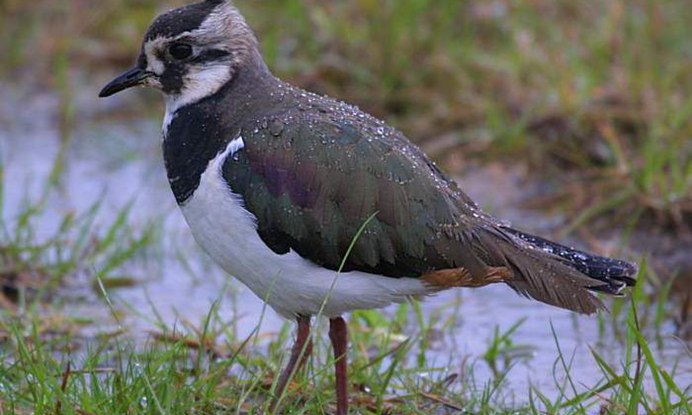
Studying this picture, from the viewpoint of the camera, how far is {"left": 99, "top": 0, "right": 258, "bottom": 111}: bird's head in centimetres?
523

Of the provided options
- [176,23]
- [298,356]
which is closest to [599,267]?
[298,356]

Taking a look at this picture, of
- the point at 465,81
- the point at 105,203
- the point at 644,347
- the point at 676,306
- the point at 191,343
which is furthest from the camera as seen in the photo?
the point at 465,81

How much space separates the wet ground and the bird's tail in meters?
0.11

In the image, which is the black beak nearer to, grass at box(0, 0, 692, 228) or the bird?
the bird

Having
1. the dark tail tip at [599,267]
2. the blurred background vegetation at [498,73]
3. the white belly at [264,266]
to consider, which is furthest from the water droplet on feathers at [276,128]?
the blurred background vegetation at [498,73]

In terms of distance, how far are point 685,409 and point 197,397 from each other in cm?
158

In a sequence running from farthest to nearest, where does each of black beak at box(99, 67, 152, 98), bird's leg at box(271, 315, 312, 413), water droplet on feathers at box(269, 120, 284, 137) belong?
1. black beak at box(99, 67, 152, 98)
2. water droplet on feathers at box(269, 120, 284, 137)
3. bird's leg at box(271, 315, 312, 413)

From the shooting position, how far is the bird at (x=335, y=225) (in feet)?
15.8

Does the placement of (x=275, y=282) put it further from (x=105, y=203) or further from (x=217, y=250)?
(x=105, y=203)

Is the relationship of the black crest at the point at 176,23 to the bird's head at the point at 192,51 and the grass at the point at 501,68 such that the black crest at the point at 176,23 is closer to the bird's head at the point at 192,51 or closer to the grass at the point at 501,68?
the bird's head at the point at 192,51

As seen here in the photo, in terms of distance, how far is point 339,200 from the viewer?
4855 millimetres

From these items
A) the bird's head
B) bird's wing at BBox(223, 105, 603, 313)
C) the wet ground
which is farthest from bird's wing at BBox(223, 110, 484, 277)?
the wet ground

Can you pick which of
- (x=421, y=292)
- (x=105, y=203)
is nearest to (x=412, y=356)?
→ (x=421, y=292)

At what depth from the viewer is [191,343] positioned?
581 centimetres
